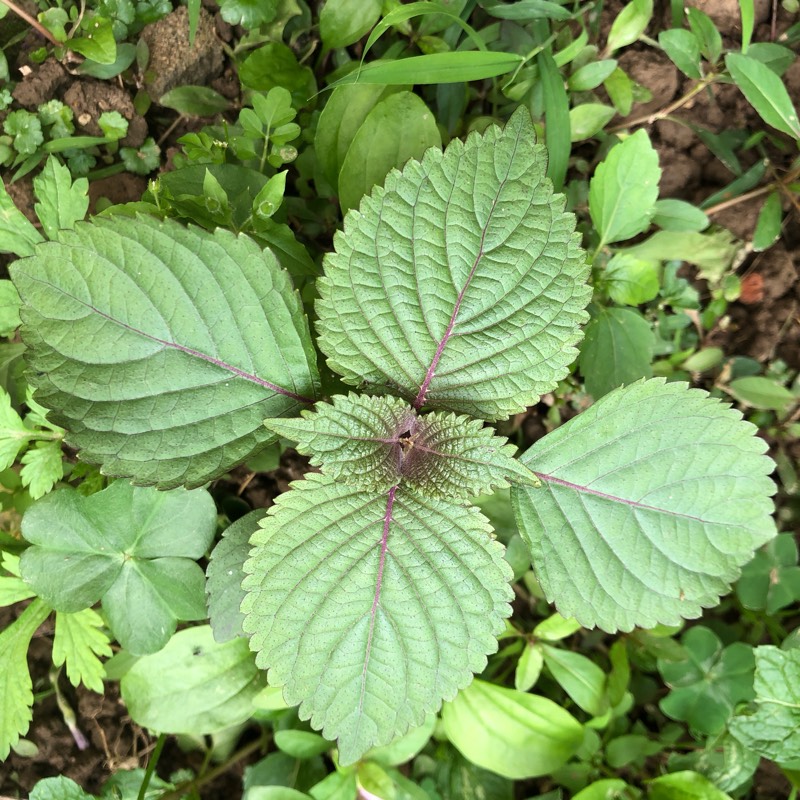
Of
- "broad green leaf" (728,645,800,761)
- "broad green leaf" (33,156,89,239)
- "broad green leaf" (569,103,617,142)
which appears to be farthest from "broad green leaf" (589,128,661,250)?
"broad green leaf" (33,156,89,239)

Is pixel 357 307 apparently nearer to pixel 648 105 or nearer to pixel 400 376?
pixel 400 376

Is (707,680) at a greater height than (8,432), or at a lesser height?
lesser

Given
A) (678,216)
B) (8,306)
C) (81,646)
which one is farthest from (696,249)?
(81,646)

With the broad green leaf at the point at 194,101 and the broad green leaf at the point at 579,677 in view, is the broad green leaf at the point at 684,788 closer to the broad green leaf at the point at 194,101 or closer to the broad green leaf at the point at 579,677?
the broad green leaf at the point at 579,677

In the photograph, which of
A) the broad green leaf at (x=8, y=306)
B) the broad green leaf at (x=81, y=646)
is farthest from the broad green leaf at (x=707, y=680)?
the broad green leaf at (x=8, y=306)

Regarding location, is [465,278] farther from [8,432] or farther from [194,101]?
[8,432]
